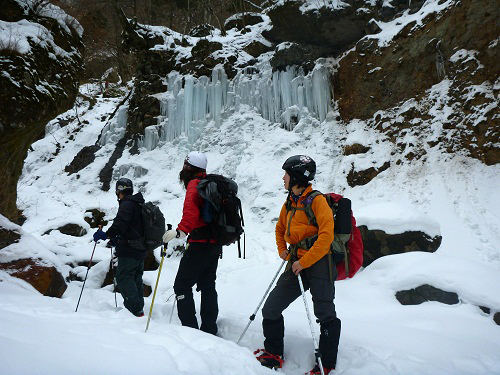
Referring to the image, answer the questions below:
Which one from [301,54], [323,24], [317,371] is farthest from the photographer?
[301,54]

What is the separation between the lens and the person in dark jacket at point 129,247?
3.54 metres

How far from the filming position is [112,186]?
44.1 ft

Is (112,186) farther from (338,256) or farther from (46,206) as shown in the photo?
(338,256)

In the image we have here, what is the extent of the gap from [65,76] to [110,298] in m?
4.51

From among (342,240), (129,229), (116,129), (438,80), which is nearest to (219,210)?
(342,240)

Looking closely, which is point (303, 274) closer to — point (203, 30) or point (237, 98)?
point (237, 98)

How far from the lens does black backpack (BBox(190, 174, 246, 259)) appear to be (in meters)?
2.77

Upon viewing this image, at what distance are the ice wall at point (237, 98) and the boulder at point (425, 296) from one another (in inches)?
369

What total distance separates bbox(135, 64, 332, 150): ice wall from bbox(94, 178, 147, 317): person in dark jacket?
378 inches

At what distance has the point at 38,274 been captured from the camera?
4234mm

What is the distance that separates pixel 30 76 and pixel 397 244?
6.92 m

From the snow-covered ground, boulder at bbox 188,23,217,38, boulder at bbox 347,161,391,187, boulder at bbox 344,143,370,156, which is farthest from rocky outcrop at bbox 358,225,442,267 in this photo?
boulder at bbox 188,23,217,38

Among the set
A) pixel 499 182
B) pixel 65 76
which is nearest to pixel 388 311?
pixel 499 182

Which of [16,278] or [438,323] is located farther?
[16,278]
